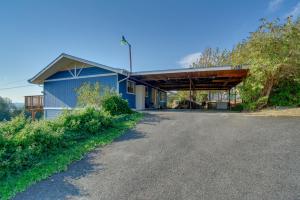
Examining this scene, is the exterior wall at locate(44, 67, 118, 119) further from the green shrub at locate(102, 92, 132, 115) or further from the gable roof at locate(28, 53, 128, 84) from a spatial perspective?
the green shrub at locate(102, 92, 132, 115)

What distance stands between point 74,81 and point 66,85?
1008mm

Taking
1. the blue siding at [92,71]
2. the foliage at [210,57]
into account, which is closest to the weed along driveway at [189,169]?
the blue siding at [92,71]

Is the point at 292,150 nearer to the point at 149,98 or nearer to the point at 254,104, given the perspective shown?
the point at 254,104

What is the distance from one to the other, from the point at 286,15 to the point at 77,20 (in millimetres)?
12223

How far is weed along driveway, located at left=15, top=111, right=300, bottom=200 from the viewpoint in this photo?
2719 mm

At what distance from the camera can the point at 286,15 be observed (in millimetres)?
8680

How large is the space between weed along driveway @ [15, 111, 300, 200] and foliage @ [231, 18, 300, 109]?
3959mm

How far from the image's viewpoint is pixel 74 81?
13297mm

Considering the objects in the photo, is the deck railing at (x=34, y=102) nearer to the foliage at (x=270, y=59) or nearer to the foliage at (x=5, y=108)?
the foliage at (x=270, y=59)

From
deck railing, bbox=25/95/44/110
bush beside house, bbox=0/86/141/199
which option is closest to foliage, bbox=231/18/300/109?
bush beside house, bbox=0/86/141/199

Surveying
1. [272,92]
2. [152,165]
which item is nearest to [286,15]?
[272,92]

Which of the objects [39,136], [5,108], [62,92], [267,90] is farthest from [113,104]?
[5,108]

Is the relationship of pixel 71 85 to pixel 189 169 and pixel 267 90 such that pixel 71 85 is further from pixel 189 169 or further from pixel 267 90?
pixel 267 90

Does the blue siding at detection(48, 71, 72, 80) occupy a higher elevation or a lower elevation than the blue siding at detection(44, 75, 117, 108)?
higher
